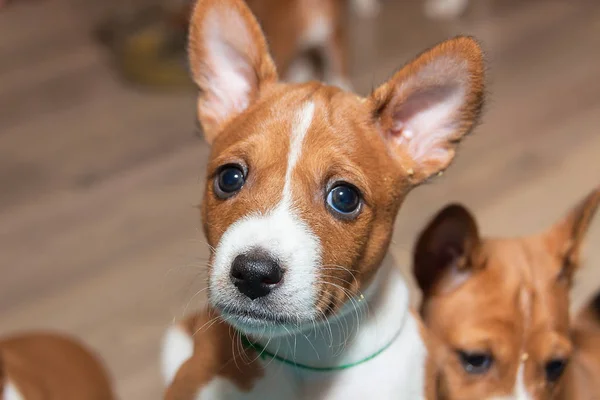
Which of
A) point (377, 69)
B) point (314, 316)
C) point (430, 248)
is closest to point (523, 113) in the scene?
point (377, 69)

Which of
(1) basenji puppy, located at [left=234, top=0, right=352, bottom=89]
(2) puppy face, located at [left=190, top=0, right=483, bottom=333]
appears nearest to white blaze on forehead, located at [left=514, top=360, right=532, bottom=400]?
(2) puppy face, located at [left=190, top=0, right=483, bottom=333]

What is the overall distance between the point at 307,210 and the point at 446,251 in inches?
27.8

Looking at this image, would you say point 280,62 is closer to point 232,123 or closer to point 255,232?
point 232,123

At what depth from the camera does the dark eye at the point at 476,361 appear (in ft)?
6.42

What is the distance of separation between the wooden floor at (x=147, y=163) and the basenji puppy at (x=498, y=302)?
821mm

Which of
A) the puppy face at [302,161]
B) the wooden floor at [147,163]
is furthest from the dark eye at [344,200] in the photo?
the wooden floor at [147,163]

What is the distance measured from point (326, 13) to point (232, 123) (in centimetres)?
230

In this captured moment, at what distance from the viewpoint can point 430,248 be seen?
6.81 feet

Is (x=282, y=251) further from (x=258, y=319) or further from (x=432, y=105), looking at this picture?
(x=432, y=105)

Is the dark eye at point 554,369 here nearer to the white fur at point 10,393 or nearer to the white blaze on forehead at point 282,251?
the white blaze on forehead at point 282,251

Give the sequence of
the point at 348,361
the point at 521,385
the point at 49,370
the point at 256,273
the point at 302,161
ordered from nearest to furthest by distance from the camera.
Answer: the point at 256,273 < the point at 302,161 < the point at 348,361 < the point at 521,385 < the point at 49,370

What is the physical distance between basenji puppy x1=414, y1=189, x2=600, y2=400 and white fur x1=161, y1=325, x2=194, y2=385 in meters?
0.61

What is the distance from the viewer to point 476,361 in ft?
6.47

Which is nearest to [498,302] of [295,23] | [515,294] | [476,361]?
[515,294]
